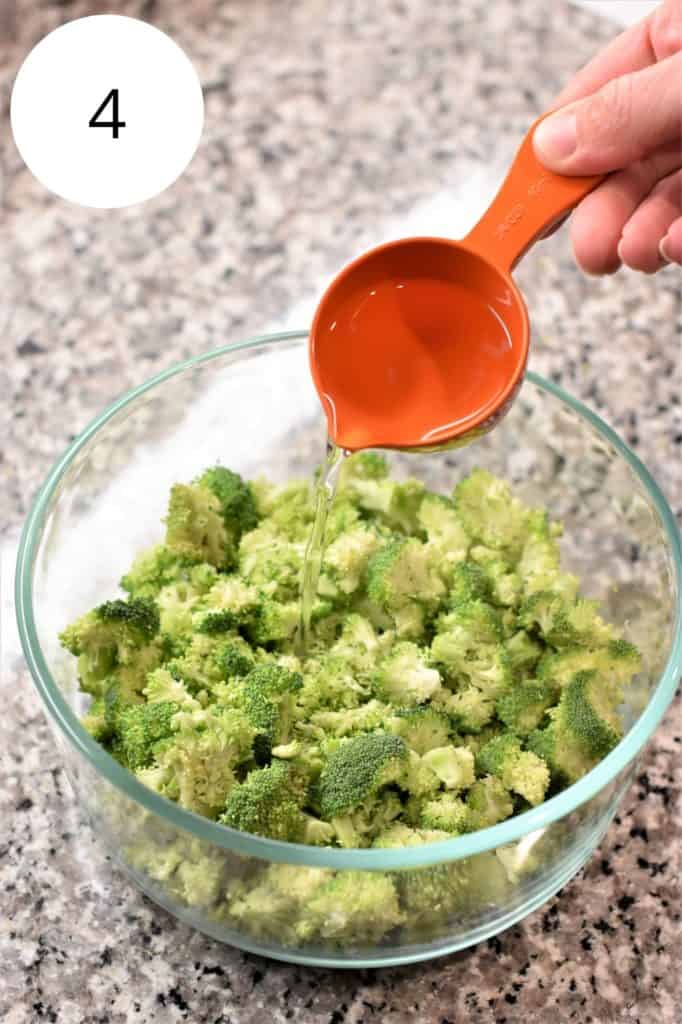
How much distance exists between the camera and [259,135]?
2.29 meters

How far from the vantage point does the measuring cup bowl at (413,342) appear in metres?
1.40

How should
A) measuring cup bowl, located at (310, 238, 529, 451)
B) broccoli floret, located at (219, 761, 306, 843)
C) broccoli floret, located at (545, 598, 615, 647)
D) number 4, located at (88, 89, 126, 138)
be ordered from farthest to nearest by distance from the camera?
number 4, located at (88, 89, 126, 138)
broccoli floret, located at (545, 598, 615, 647)
measuring cup bowl, located at (310, 238, 529, 451)
broccoli floret, located at (219, 761, 306, 843)

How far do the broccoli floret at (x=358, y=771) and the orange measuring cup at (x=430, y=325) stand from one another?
338 millimetres

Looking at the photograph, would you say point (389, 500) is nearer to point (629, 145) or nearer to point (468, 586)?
point (468, 586)

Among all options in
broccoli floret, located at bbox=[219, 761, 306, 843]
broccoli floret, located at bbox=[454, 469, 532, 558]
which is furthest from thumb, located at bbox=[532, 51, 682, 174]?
broccoli floret, located at bbox=[219, 761, 306, 843]

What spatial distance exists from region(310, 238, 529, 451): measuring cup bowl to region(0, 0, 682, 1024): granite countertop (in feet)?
1.94

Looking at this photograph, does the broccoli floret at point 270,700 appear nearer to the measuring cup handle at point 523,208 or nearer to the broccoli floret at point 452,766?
the broccoli floret at point 452,766

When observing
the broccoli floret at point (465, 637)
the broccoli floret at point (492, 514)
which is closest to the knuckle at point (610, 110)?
the broccoli floret at point (492, 514)

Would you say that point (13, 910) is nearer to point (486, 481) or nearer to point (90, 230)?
point (486, 481)

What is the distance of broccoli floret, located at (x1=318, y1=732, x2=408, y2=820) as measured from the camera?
133 cm

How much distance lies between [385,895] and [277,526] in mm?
567

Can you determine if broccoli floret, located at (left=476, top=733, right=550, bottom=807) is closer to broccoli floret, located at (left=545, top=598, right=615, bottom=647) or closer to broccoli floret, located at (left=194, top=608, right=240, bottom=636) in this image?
broccoli floret, located at (left=545, top=598, right=615, bottom=647)

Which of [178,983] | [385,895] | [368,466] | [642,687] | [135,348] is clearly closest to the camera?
[385,895]

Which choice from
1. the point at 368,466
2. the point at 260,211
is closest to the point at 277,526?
the point at 368,466
